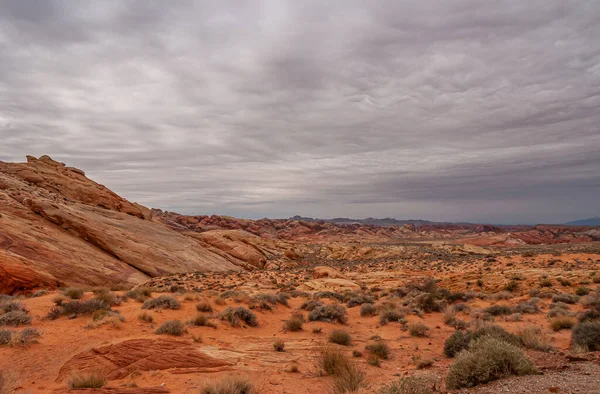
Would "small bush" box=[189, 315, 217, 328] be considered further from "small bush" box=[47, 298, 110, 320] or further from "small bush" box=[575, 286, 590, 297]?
"small bush" box=[575, 286, 590, 297]

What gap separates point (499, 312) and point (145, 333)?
47.2ft

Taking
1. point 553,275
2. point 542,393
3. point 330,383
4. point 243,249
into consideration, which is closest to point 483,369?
point 542,393

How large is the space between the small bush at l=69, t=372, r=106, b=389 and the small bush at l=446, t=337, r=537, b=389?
7511 mm

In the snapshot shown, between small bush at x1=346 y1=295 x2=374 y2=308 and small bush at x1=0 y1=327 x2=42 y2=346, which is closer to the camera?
small bush at x1=0 y1=327 x2=42 y2=346

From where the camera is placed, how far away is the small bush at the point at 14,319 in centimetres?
1116

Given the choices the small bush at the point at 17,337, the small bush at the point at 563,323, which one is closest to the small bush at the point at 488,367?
the small bush at the point at 563,323

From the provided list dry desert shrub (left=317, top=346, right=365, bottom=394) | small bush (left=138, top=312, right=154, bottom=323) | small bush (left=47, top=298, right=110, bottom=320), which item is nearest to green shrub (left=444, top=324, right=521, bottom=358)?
dry desert shrub (left=317, top=346, right=365, bottom=394)

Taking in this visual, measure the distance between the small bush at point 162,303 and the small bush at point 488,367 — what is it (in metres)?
11.7

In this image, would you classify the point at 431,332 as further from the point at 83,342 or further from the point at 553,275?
the point at 553,275

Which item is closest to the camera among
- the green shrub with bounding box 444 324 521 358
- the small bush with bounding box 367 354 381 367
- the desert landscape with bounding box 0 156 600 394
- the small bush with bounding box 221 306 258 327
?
the desert landscape with bounding box 0 156 600 394

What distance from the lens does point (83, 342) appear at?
10.1 meters

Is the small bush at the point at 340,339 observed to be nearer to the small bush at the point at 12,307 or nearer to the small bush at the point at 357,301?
the small bush at the point at 357,301

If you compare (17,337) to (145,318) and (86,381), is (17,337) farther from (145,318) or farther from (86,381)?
(86,381)

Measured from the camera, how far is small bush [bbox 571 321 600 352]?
870 centimetres
